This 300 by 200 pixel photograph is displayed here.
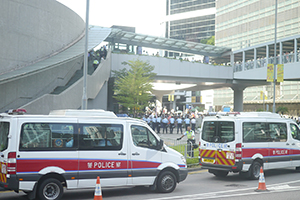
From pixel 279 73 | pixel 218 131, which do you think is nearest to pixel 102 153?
pixel 218 131

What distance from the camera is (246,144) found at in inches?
456

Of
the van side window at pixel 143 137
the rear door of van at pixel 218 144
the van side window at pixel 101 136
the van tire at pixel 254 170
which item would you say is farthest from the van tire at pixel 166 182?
the van tire at pixel 254 170

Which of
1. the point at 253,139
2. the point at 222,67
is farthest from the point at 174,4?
the point at 253,139

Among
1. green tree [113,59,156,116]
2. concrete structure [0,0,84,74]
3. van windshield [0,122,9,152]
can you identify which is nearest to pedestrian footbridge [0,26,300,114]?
concrete structure [0,0,84,74]

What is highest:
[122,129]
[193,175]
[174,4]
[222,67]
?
[174,4]

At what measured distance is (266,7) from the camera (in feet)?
233

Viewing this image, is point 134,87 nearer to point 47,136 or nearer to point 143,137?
point 143,137

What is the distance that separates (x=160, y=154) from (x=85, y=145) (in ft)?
6.82

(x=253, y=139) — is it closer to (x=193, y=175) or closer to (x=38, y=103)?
(x=193, y=175)

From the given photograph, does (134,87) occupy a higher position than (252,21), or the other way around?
(252,21)

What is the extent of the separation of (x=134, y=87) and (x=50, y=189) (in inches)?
994

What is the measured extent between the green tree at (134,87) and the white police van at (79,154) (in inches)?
937

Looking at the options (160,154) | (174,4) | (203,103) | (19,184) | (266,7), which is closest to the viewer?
(19,184)

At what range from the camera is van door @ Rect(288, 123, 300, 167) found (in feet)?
42.9
